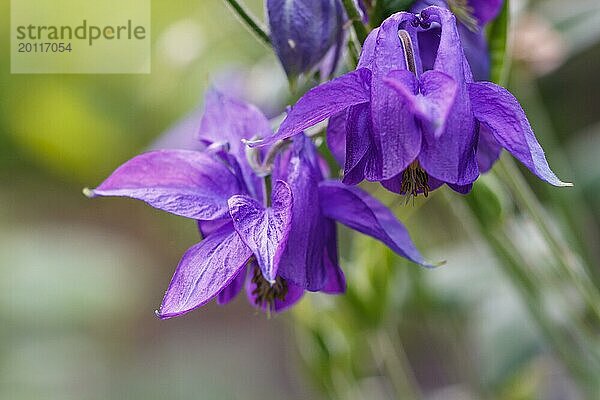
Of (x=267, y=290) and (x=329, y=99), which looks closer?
(x=329, y=99)

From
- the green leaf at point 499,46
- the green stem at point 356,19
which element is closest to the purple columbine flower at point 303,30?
the green stem at point 356,19

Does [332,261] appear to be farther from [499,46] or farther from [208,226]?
[499,46]

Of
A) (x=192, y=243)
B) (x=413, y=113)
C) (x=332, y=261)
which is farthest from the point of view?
(x=192, y=243)

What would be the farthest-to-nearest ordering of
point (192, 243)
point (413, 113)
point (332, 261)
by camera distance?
point (192, 243), point (332, 261), point (413, 113)

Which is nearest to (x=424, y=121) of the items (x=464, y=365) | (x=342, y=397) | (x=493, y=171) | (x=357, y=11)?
(x=357, y=11)

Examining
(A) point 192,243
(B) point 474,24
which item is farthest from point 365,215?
(A) point 192,243

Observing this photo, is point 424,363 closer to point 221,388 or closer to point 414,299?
point 221,388
